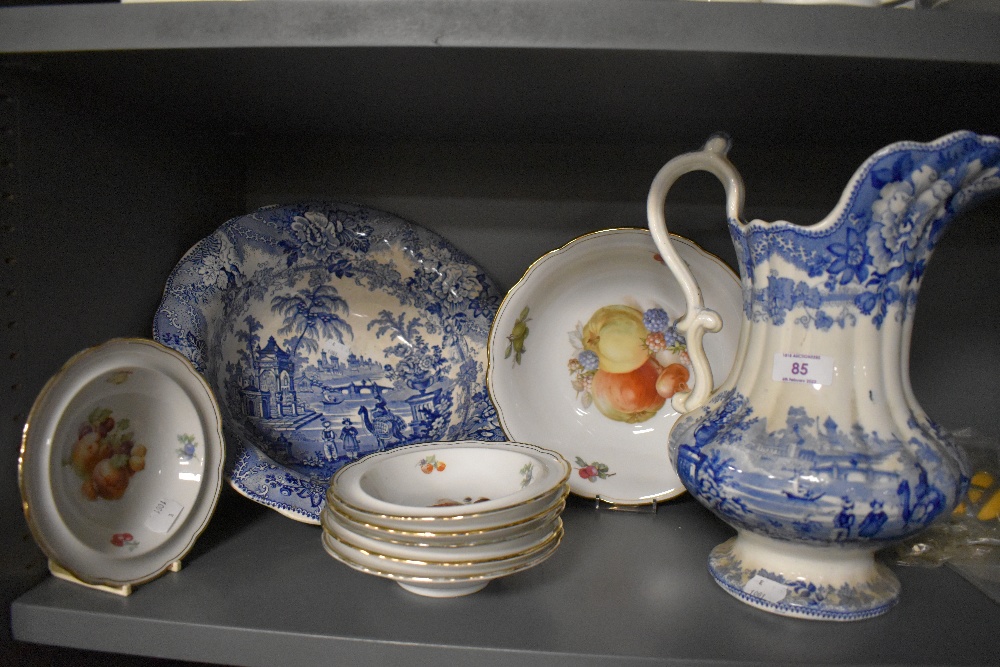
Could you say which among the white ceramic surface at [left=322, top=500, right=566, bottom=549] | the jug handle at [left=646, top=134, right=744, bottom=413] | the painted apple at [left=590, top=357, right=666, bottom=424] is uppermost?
the jug handle at [left=646, top=134, right=744, bottom=413]

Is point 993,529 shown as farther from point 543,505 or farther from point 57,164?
point 57,164

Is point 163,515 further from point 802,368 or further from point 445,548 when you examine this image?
point 802,368

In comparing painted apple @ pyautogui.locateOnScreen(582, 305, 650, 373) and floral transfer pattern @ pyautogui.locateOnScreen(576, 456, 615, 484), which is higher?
painted apple @ pyautogui.locateOnScreen(582, 305, 650, 373)

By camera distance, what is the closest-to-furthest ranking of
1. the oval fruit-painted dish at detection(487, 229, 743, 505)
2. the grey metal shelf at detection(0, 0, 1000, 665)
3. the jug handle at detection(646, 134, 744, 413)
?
the grey metal shelf at detection(0, 0, 1000, 665) < the jug handle at detection(646, 134, 744, 413) < the oval fruit-painted dish at detection(487, 229, 743, 505)

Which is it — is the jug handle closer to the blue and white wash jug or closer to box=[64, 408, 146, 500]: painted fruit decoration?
the blue and white wash jug

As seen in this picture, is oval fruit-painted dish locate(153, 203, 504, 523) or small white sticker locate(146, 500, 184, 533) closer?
small white sticker locate(146, 500, 184, 533)

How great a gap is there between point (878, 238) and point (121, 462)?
63 centimetres

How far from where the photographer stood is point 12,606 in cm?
51

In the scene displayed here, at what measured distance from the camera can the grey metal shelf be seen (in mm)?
441

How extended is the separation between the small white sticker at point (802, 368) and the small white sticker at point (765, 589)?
159 millimetres

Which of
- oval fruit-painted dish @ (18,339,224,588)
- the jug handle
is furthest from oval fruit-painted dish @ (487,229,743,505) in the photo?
oval fruit-painted dish @ (18,339,224,588)

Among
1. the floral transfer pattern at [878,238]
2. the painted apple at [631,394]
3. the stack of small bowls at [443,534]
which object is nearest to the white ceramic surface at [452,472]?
the stack of small bowls at [443,534]

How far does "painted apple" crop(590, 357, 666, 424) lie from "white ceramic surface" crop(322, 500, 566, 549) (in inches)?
9.3

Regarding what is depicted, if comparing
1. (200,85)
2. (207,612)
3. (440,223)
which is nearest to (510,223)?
(440,223)
